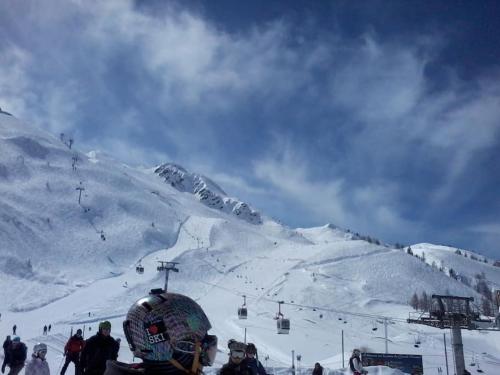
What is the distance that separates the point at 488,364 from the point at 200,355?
68.6 meters

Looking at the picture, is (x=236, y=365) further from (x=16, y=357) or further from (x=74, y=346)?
(x=16, y=357)

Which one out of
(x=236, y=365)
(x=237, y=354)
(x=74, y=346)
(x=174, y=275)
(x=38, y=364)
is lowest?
(x=38, y=364)

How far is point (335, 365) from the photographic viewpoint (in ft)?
144

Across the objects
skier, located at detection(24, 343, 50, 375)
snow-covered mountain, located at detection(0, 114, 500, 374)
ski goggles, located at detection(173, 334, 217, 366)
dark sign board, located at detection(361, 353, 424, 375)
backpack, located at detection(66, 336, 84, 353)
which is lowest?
skier, located at detection(24, 343, 50, 375)

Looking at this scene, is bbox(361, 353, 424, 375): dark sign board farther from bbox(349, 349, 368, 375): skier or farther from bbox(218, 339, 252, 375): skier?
bbox(218, 339, 252, 375): skier

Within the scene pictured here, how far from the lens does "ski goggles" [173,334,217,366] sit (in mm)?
2572

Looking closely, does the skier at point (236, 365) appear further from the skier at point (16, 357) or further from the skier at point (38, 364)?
the skier at point (16, 357)

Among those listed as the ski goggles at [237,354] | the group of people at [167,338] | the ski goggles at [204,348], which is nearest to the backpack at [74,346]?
the ski goggles at [237,354]

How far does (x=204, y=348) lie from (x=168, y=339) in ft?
0.73

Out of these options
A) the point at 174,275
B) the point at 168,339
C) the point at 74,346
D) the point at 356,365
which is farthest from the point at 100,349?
the point at 174,275

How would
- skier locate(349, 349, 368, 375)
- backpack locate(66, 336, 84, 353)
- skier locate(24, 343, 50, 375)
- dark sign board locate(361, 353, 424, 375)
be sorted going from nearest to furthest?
skier locate(24, 343, 50, 375), backpack locate(66, 336, 84, 353), skier locate(349, 349, 368, 375), dark sign board locate(361, 353, 424, 375)

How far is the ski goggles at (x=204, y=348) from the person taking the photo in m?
2.57

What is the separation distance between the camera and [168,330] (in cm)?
256

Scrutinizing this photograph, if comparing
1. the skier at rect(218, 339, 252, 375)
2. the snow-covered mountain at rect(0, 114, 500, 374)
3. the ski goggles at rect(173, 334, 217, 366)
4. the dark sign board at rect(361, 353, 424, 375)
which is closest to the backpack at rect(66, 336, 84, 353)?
the skier at rect(218, 339, 252, 375)
